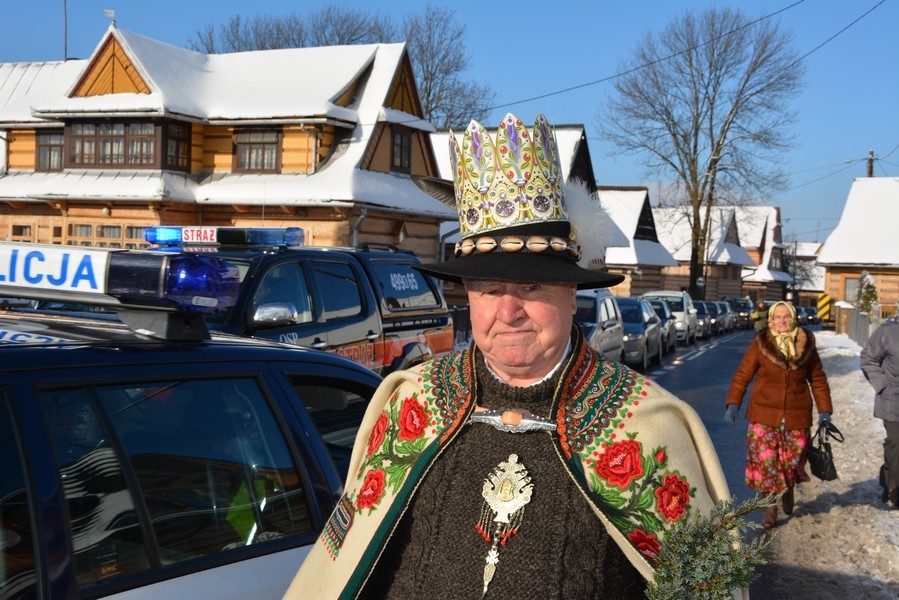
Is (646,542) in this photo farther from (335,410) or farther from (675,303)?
(675,303)

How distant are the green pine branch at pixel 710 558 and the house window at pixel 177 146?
81.5 feet

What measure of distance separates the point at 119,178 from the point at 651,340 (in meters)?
14.8

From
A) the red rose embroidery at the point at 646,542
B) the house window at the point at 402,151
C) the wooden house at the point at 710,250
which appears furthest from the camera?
the wooden house at the point at 710,250

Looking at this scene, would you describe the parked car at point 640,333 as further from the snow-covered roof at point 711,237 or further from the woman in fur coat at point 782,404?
the snow-covered roof at point 711,237

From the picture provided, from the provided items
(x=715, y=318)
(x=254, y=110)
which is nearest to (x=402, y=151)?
(x=254, y=110)

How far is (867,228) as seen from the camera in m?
47.5

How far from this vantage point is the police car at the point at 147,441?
7.82 feet

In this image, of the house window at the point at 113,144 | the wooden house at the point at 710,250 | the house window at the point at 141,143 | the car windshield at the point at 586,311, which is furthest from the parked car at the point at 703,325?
the house window at the point at 113,144

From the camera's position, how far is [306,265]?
859cm

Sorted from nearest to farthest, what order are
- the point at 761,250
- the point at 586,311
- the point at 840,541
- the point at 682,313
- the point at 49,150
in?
the point at 840,541 → the point at 586,311 → the point at 49,150 → the point at 682,313 → the point at 761,250

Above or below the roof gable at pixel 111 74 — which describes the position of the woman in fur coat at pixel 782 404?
below

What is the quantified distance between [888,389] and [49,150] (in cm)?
2544

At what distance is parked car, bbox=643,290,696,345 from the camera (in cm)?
3156

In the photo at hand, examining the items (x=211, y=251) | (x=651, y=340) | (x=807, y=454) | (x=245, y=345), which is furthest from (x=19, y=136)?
(x=245, y=345)
